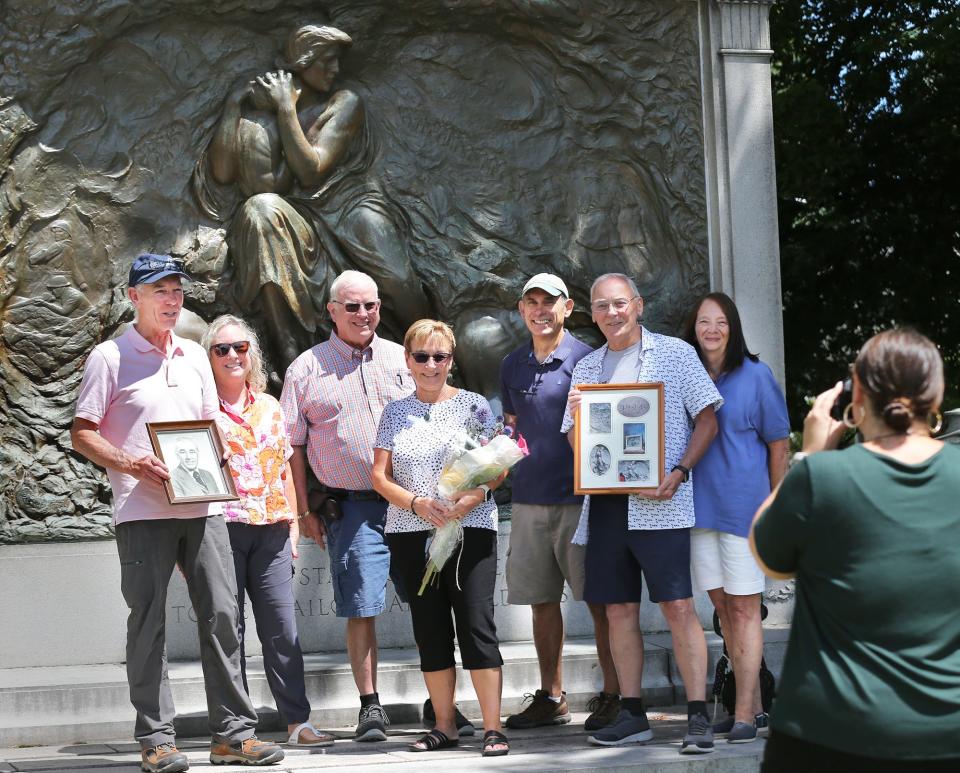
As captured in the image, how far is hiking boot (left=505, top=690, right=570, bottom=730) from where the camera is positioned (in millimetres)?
6438

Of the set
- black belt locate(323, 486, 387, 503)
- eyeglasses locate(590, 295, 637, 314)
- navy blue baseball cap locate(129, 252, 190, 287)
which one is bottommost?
black belt locate(323, 486, 387, 503)

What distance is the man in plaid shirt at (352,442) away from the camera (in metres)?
6.31

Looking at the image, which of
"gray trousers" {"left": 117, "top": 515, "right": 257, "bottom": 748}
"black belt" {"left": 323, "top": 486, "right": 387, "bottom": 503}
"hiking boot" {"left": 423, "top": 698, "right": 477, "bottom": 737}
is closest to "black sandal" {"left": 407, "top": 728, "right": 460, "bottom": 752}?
"hiking boot" {"left": 423, "top": 698, "right": 477, "bottom": 737}

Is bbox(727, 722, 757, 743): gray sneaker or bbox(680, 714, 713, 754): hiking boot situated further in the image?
bbox(727, 722, 757, 743): gray sneaker

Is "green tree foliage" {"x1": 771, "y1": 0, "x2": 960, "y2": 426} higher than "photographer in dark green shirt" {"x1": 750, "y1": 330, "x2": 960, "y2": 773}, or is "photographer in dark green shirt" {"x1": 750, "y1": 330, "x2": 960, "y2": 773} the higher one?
"green tree foliage" {"x1": 771, "y1": 0, "x2": 960, "y2": 426}

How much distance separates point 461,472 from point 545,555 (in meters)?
0.91

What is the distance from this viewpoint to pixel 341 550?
638cm

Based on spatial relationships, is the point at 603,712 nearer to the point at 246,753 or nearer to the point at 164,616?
the point at 246,753

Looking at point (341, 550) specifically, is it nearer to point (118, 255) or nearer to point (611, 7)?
point (118, 255)

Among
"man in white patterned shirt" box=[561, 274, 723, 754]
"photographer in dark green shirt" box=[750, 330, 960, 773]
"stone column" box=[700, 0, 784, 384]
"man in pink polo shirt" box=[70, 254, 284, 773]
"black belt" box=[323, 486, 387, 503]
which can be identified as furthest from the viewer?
"stone column" box=[700, 0, 784, 384]

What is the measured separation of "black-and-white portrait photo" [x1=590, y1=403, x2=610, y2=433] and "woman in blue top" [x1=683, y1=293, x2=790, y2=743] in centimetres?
47

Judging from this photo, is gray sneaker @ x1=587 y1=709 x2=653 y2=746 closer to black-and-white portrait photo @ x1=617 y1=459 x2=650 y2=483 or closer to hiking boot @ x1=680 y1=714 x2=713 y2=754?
hiking boot @ x1=680 y1=714 x2=713 y2=754

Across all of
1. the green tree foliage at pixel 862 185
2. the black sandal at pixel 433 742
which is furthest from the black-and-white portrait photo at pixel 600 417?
the green tree foliage at pixel 862 185

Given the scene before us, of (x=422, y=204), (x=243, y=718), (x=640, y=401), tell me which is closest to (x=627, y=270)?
(x=422, y=204)
